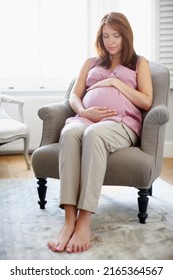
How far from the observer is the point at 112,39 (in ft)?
7.63

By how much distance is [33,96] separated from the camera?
388 centimetres

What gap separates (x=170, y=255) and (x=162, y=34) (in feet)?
7.53

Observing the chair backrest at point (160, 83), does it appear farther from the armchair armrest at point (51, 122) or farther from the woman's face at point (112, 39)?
the armchair armrest at point (51, 122)

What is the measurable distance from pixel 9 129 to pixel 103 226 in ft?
4.33

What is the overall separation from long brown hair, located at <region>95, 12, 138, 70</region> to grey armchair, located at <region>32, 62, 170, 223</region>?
20 cm

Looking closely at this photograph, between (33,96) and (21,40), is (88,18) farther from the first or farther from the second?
(33,96)

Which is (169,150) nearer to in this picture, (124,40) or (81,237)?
(124,40)

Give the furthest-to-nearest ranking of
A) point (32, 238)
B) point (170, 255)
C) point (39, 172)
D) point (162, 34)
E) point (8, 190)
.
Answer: point (162, 34)
point (8, 190)
point (39, 172)
point (32, 238)
point (170, 255)

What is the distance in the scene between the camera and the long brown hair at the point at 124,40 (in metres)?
2.31

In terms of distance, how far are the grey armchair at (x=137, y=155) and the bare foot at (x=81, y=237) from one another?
289mm

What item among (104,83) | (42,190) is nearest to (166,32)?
(104,83)

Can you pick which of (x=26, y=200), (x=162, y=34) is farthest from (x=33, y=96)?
(x=26, y=200)

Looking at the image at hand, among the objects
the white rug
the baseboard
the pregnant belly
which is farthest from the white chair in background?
the baseboard

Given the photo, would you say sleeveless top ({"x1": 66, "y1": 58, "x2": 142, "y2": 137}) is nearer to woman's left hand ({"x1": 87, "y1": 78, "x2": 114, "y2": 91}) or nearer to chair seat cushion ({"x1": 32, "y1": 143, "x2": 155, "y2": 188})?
woman's left hand ({"x1": 87, "y1": 78, "x2": 114, "y2": 91})
